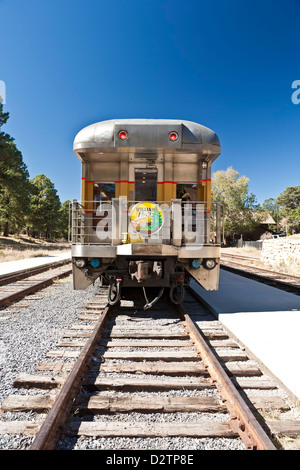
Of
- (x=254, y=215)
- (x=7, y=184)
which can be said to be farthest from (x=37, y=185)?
(x=254, y=215)

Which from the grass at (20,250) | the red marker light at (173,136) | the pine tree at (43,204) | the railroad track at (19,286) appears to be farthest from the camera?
the pine tree at (43,204)

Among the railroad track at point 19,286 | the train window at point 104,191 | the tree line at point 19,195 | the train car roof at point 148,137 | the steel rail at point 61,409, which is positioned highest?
the tree line at point 19,195

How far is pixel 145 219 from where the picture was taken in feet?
17.2

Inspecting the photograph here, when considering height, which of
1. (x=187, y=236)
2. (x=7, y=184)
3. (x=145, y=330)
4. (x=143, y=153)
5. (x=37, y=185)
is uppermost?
(x=37, y=185)

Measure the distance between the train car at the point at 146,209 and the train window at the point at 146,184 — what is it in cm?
3

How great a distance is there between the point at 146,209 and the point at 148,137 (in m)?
1.45

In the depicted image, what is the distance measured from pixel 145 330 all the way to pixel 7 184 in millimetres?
28014

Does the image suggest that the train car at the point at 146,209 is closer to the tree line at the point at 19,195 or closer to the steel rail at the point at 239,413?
the steel rail at the point at 239,413

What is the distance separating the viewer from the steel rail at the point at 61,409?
2.00m

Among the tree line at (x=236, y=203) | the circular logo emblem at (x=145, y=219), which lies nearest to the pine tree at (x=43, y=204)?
the tree line at (x=236, y=203)

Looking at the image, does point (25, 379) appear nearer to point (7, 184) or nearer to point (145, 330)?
point (145, 330)

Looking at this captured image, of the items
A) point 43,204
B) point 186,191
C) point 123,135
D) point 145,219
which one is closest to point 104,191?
point 123,135

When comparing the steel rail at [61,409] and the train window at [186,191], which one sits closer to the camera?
the steel rail at [61,409]
